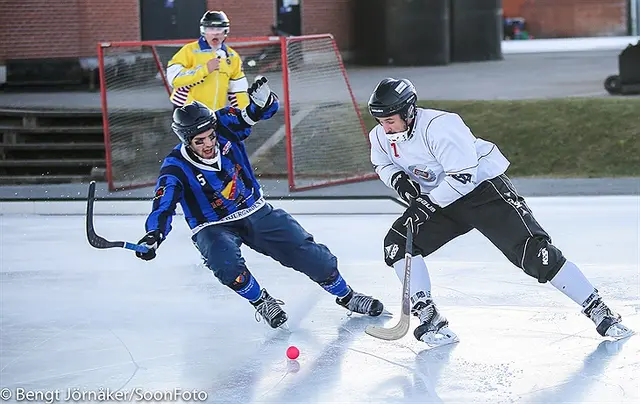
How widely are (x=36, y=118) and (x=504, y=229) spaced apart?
8.72 meters

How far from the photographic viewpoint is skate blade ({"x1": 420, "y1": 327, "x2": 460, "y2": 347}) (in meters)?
4.54

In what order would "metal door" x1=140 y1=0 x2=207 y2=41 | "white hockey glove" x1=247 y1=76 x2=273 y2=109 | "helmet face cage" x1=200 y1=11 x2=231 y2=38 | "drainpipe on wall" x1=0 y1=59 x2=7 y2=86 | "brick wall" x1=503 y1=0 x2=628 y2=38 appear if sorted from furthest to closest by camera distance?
"brick wall" x1=503 y1=0 x2=628 y2=38
"metal door" x1=140 y1=0 x2=207 y2=41
"drainpipe on wall" x1=0 y1=59 x2=7 y2=86
"helmet face cage" x1=200 y1=11 x2=231 y2=38
"white hockey glove" x1=247 y1=76 x2=273 y2=109

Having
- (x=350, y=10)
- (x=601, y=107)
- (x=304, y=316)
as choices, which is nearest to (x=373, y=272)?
(x=304, y=316)

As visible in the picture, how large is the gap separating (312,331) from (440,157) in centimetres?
103

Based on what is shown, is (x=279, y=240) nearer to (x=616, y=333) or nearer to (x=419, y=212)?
(x=419, y=212)

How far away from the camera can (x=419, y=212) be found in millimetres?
4582

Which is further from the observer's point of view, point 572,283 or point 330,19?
point 330,19

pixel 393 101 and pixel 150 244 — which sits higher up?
pixel 393 101

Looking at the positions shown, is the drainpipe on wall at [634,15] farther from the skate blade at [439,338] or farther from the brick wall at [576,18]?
the skate blade at [439,338]

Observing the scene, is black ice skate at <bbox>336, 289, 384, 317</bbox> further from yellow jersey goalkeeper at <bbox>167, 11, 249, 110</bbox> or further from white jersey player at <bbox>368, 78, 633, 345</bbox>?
yellow jersey goalkeeper at <bbox>167, 11, 249, 110</bbox>

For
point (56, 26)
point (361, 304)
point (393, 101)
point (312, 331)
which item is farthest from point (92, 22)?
point (393, 101)

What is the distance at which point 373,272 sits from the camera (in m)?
6.12

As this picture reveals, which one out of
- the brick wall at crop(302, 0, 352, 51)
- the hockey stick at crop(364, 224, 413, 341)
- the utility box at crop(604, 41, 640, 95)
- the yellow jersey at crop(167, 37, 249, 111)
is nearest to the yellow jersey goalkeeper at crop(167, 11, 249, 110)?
the yellow jersey at crop(167, 37, 249, 111)

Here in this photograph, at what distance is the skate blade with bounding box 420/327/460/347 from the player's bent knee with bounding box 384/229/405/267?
0.34 m
